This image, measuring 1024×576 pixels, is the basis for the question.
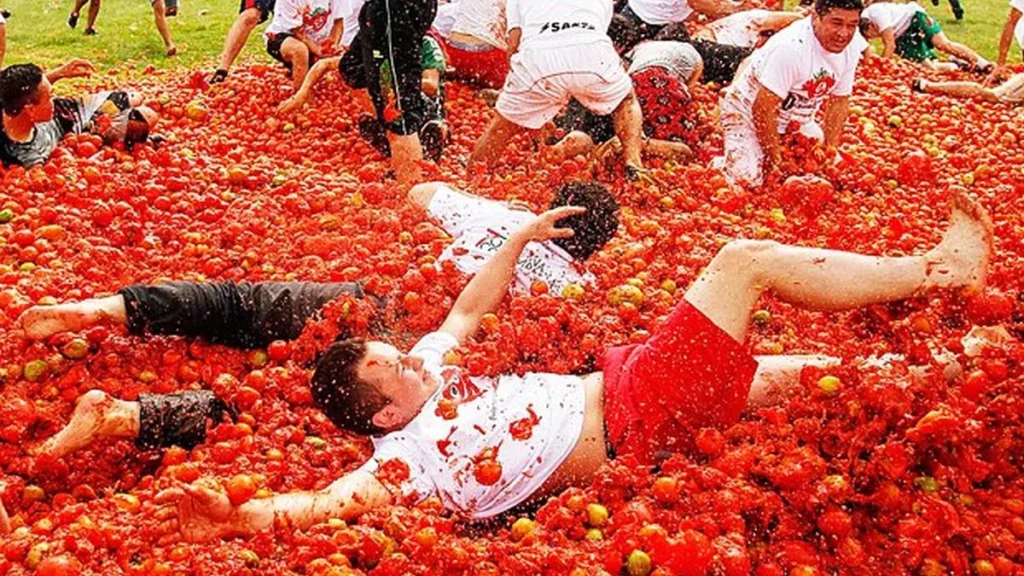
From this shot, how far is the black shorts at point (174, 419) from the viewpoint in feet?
13.0

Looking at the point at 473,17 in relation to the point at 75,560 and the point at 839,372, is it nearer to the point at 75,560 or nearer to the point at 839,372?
the point at 839,372

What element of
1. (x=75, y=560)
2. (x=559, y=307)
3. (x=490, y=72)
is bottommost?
(x=490, y=72)

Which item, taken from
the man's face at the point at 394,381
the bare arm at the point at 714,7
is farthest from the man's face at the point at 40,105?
the bare arm at the point at 714,7

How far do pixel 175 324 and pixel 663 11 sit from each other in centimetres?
604

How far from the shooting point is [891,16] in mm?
10234

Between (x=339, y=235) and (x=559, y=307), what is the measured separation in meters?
1.69

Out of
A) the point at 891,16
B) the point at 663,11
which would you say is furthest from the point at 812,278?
the point at 891,16

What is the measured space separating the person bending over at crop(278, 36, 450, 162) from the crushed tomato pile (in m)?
0.23

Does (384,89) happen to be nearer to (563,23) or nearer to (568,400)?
(563,23)

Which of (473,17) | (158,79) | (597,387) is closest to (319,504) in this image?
(597,387)

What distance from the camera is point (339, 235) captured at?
5.63 m

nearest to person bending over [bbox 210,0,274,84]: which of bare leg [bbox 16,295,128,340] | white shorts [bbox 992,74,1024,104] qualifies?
bare leg [bbox 16,295,128,340]

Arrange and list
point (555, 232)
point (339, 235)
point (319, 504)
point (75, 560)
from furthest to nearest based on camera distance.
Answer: point (339, 235), point (555, 232), point (319, 504), point (75, 560)

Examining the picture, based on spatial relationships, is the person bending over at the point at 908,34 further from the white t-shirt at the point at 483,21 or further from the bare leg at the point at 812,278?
the bare leg at the point at 812,278
